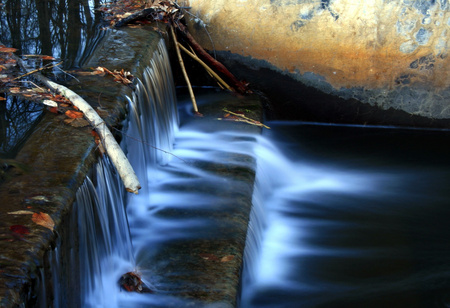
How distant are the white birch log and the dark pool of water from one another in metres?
1.26

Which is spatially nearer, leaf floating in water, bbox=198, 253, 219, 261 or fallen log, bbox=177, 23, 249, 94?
leaf floating in water, bbox=198, 253, 219, 261

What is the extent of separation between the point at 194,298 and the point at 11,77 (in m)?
2.37

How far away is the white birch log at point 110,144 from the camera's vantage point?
3189 millimetres

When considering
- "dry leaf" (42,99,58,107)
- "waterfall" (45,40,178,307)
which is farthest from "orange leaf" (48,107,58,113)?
"waterfall" (45,40,178,307)

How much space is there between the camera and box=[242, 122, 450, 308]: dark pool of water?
4.09 metres

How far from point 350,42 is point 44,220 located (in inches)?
202

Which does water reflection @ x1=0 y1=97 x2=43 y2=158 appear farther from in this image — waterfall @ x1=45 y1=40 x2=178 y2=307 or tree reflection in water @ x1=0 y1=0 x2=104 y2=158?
waterfall @ x1=45 y1=40 x2=178 y2=307

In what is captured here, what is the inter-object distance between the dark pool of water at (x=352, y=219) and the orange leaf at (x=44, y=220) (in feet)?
5.76

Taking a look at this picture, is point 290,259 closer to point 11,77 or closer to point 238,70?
point 11,77

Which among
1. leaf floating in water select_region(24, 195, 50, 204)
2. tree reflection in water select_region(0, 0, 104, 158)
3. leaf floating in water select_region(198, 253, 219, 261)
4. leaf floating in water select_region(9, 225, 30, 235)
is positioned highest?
tree reflection in water select_region(0, 0, 104, 158)

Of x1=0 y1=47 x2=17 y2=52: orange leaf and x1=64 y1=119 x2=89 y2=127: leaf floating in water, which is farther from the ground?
x1=0 y1=47 x2=17 y2=52: orange leaf

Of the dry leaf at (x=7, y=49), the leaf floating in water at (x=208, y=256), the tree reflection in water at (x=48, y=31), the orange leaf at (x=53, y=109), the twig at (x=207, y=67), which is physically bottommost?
the leaf floating in water at (x=208, y=256)

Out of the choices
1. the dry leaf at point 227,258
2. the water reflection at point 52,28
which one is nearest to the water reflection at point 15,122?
the water reflection at point 52,28

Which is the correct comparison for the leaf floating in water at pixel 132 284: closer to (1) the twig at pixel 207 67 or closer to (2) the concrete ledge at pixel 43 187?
(2) the concrete ledge at pixel 43 187
